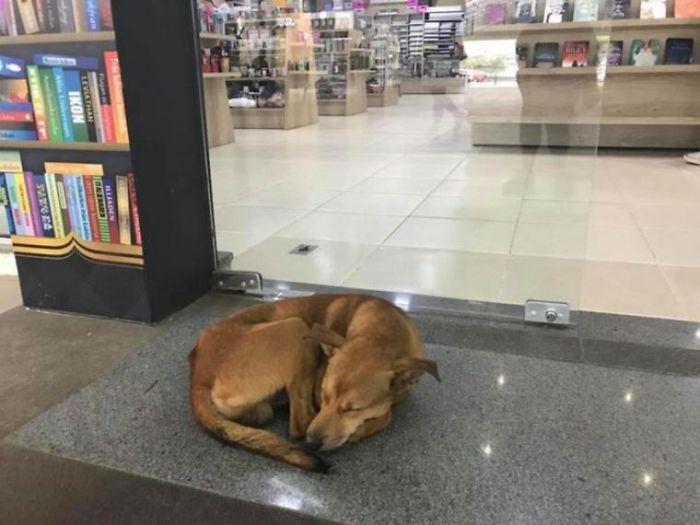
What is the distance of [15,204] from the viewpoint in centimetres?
240

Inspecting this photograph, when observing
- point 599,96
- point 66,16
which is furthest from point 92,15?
point 599,96

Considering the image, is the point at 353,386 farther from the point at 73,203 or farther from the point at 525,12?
the point at 525,12

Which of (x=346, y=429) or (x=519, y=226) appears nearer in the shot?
(x=346, y=429)

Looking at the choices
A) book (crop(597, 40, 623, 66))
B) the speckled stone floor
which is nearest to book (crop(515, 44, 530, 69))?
book (crop(597, 40, 623, 66))

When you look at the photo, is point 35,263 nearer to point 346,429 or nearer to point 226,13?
point 346,429

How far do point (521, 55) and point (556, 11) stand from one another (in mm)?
521

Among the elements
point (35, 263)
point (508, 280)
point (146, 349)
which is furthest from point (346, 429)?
point (35, 263)

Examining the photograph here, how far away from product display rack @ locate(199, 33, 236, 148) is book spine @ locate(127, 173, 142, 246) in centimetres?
366

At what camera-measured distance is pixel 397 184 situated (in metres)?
4.85

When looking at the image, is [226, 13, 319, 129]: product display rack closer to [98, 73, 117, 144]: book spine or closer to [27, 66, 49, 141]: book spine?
[27, 66, 49, 141]: book spine

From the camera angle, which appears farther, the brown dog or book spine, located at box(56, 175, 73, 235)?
book spine, located at box(56, 175, 73, 235)

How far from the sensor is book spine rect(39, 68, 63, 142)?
2198 millimetres

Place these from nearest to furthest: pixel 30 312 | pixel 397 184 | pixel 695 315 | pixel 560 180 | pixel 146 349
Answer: pixel 146 349 < pixel 695 315 < pixel 30 312 < pixel 560 180 < pixel 397 184

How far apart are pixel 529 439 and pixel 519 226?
2135 millimetres
